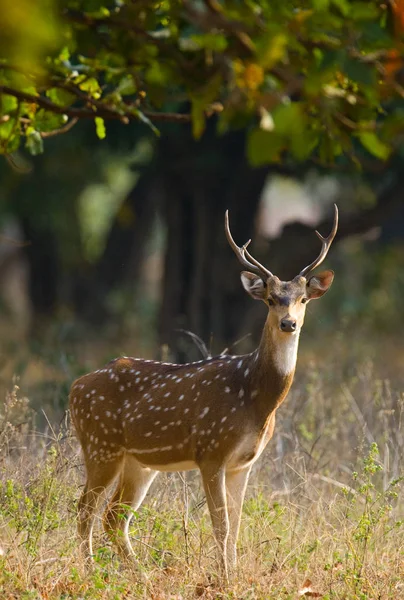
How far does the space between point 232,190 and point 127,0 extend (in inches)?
411

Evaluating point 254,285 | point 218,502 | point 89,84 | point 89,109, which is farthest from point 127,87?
point 218,502

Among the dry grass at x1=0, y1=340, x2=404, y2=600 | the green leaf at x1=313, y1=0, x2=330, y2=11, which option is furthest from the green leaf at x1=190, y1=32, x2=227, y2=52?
the dry grass at x1=0, y1=340, x2=404, y2=600

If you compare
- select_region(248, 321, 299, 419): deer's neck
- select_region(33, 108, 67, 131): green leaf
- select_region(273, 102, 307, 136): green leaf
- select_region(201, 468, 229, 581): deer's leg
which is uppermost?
select_region(273, 102, 307, 136): green leaf

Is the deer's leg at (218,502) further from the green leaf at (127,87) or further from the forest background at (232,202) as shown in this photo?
the green leaf at (127,87)

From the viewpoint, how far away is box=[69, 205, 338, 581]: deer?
6.34 m

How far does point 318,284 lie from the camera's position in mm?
6695

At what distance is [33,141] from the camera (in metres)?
6.68

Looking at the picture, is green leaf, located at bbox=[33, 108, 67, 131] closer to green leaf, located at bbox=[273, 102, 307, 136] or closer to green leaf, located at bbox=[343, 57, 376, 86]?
green leaf, located at bbox=[343, 57, 376, 86]

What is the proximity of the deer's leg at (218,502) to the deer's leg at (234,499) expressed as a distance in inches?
5.0

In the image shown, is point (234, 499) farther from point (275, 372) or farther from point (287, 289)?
point (287, 289)

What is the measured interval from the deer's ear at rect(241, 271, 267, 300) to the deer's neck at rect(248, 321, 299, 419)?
336 millimetres

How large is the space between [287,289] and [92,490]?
1.56 m

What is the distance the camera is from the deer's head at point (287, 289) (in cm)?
639

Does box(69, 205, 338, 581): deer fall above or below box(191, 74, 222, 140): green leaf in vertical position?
below
